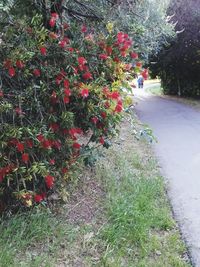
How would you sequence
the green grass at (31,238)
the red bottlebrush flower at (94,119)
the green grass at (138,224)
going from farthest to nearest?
1. the red bottlebrush flower at (94,119)
2. the green grass at (138,224)
3. the green grass at (31,238)

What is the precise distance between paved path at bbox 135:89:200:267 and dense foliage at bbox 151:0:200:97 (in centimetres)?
413

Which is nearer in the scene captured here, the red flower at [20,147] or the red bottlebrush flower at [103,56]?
the red flower at [20,147]

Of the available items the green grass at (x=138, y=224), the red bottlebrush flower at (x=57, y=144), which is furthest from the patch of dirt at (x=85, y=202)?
the red bottlebrush flower at (x=57, y=144)

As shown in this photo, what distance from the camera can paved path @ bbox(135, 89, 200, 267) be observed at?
184 inches

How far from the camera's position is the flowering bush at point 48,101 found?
12.1 ft

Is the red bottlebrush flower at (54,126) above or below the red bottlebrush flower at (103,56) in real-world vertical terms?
below

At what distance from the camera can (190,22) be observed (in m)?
18.0

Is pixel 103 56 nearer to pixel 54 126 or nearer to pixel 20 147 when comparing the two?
pixel 54 126

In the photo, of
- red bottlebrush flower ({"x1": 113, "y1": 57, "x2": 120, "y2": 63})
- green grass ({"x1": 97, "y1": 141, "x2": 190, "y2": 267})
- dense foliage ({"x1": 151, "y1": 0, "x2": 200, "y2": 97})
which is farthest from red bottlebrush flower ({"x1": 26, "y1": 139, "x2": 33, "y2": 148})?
dense foliage ({"x1": 151, "y1": 0, "x2": 200, "y2": 97})

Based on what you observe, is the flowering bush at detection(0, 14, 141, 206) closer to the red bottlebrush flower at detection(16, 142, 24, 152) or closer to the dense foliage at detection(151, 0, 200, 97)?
the red bottlebrush flower at detection(16, 142, 24, 152)

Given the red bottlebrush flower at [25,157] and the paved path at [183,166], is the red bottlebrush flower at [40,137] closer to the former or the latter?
the red bottlebrush flower at [25,157]

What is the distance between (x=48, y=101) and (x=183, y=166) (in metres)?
4.26

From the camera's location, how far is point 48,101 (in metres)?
3.98

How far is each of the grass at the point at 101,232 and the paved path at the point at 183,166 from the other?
0.56 ft
